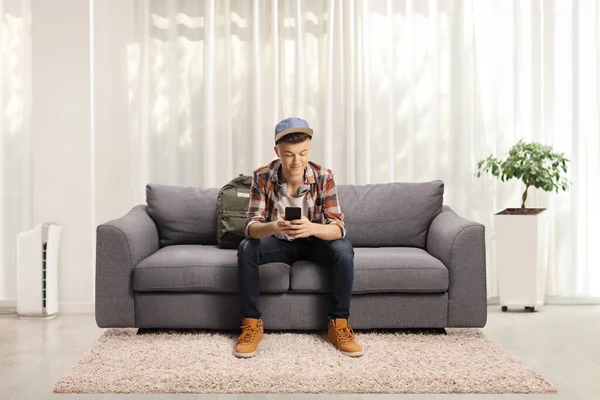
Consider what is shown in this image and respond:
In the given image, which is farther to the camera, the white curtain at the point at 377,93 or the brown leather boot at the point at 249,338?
the white curtain at the point at 377,93

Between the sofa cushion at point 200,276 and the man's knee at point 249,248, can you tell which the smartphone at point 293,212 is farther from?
the sofa cushion at point 200,276

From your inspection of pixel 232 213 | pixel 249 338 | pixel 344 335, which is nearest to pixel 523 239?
pixel 344 335

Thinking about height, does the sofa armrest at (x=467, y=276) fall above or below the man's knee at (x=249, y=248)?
below

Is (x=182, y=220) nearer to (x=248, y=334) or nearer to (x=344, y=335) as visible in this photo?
(x=248, y=334)

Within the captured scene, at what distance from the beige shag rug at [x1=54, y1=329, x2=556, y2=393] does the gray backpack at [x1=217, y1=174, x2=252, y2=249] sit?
Answer: 0.55 metres

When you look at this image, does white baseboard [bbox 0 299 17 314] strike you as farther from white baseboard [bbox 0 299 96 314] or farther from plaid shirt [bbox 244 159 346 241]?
plaid shirt [bbox 244 159 346 241]

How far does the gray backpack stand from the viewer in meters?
4.00

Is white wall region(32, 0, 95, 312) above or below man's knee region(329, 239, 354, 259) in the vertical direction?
above

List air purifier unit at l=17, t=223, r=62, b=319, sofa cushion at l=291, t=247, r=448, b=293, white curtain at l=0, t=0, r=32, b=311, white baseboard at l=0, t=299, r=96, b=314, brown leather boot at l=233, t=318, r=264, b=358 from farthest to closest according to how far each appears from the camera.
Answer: white curtain at l=0, t=0, r=32, b=311 → white baseboard at l=0, t=299, r=96, b=314 → air purifier unit at l=17, t=223, r=62, b=319 → sofa cushion at l=291, t=247, r=448, b=293 → brown leather boot at l=233, t=318, r=264, b=358

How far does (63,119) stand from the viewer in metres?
4.70

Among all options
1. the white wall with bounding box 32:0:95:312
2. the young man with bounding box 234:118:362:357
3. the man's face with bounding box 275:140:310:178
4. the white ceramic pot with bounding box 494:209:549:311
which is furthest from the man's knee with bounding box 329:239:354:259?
the white wall with bounding box 32:0:95:312

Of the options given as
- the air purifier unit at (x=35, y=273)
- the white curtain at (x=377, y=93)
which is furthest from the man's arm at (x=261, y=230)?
the air purifier unit at (x=35, y=273)

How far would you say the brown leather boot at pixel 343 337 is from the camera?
3258 millimetres

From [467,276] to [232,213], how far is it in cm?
130
